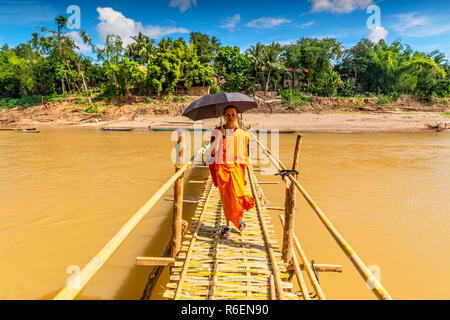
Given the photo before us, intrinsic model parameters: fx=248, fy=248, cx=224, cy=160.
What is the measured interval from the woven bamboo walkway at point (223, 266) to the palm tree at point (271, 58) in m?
24.4

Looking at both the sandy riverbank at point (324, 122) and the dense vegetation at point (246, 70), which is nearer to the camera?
the sandy riverbank at point (324, 122)

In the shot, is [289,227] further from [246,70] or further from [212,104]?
[246,70]

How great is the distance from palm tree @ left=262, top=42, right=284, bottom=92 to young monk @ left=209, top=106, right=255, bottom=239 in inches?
954

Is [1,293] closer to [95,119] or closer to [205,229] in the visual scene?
[205,229]

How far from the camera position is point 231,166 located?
307 cm

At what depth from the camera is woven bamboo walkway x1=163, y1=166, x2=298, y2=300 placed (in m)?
2.23

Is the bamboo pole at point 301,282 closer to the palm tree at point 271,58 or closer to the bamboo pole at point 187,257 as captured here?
the bamboo pole at point 187,257

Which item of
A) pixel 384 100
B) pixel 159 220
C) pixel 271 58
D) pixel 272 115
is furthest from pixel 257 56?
pixel 159 220

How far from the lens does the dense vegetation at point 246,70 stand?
25.1 meters

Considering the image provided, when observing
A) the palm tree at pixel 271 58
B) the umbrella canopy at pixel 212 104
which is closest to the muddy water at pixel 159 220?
the umbrella canopy at pixel 212 104

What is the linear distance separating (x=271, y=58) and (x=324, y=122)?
933 centimetres

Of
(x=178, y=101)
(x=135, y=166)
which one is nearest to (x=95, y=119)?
(x=178, y=101)

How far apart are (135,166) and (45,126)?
21355 millimetres

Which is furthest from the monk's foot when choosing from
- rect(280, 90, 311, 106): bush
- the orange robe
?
rect(280, 90, 311, 106): bush
